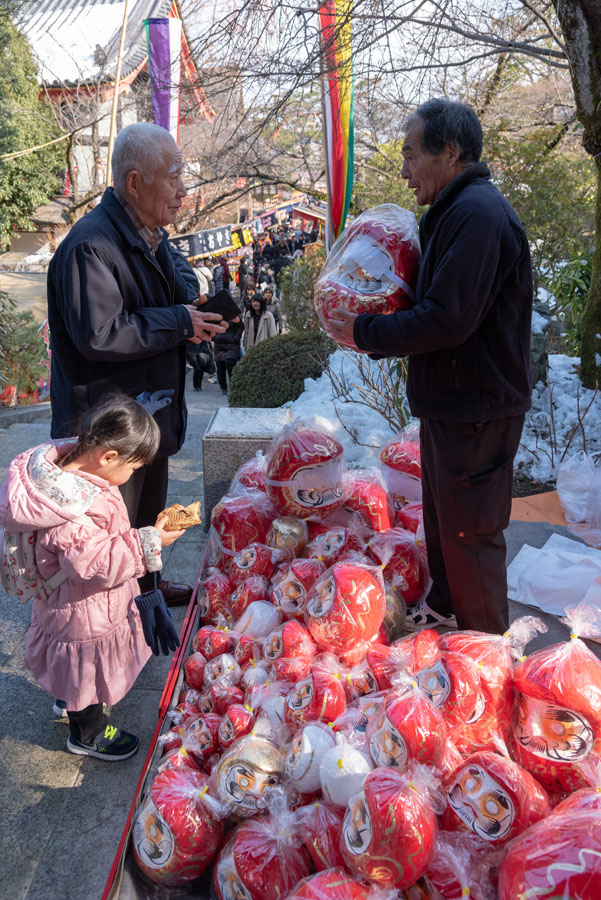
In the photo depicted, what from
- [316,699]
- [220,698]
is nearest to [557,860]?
[316,699]

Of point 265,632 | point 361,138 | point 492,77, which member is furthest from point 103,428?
point 361,138

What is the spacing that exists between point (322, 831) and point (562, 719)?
731 mm

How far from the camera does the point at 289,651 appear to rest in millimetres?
2291

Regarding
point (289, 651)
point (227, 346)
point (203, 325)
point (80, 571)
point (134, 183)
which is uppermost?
point (134, 183)

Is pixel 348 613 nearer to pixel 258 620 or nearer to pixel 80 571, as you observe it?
pixel 258 620

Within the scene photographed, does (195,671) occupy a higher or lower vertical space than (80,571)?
lower

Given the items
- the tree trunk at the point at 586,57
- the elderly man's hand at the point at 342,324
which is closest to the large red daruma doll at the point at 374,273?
the elderly man's hand at the point at 342,324

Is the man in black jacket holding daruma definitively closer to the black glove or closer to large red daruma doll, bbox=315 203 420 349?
large red daruma doll, bbox=315 203 420 349

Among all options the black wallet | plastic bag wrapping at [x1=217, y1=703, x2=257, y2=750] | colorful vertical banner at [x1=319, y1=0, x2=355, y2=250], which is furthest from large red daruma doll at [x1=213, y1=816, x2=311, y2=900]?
colorful vertical banner at [x1=319, y1=0, x2=355, y2=250]

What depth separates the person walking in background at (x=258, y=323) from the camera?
10.4 m

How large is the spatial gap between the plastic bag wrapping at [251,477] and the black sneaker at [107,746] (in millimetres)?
1372

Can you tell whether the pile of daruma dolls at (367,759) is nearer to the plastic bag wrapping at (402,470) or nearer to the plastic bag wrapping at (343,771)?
the plastic bag wrapping at (343,771)

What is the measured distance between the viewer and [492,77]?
10078 mm

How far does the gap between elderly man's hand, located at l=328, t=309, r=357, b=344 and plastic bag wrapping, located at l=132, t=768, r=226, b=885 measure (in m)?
1.59
